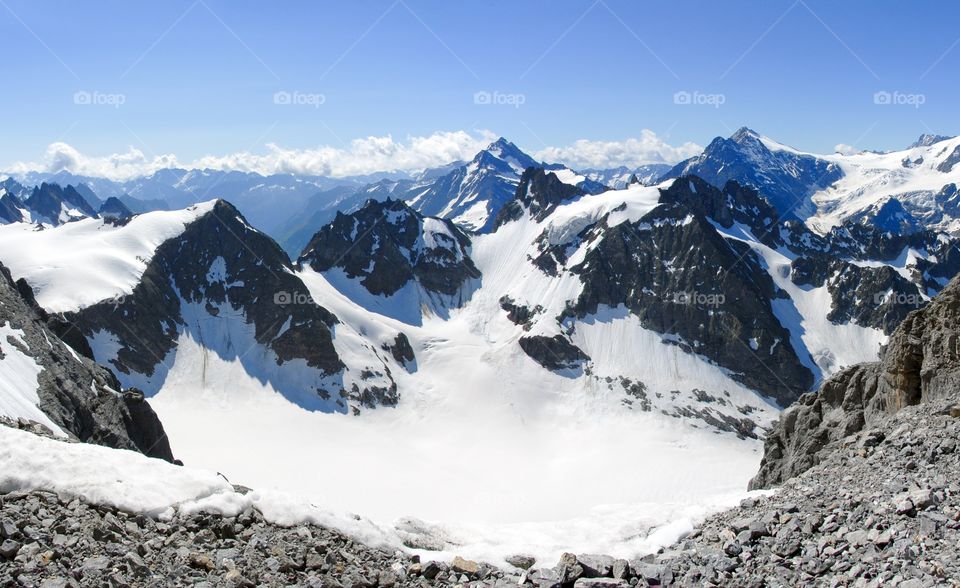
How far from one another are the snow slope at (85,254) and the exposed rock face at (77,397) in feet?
251

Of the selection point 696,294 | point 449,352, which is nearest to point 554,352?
point 449,352

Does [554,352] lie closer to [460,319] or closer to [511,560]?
[460,319]

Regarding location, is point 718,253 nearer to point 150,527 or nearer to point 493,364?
point 493,364

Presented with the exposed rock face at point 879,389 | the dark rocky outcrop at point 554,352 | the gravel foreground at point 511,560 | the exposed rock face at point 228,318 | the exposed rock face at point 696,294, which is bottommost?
the gravel foreground at point 511,560

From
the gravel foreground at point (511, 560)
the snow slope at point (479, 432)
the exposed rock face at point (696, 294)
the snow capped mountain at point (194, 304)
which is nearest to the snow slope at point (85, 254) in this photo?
the snow capped mountain at point (194, 304)

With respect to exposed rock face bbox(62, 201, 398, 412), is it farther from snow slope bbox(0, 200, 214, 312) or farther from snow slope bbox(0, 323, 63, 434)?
snow slope bbox(0, 323, 63, 434)

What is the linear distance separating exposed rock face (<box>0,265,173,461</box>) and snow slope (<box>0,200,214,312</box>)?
7645 cm

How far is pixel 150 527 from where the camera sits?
16125mm

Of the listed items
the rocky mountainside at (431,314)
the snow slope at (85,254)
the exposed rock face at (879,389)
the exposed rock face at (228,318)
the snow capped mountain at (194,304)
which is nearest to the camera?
the exposed rock face at (879,389)

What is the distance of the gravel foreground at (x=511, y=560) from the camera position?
12719 millimetres

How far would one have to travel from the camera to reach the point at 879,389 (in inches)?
1564

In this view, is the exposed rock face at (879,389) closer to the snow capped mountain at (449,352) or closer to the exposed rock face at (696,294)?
the snow capped mountain at (449,352)

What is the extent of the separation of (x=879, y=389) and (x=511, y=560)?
31911 mm

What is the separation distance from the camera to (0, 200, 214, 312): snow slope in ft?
426
